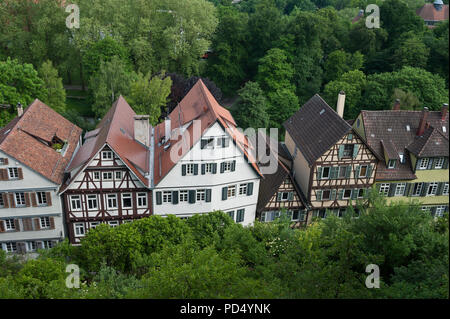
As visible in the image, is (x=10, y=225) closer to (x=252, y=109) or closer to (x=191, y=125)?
(x=191, y=125)

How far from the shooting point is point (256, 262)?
23797 millimetres

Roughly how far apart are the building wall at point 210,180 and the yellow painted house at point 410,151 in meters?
11.2

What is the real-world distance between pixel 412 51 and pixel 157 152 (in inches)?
1568

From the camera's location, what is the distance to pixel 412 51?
55875mm

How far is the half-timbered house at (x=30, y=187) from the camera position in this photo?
29797 mm

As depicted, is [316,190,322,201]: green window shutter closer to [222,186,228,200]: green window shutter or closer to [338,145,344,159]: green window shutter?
A: [338,145,344,159]: green window shutter

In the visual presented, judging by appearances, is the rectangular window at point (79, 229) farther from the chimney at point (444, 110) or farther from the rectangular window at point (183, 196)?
the chimney at point (444, 110)

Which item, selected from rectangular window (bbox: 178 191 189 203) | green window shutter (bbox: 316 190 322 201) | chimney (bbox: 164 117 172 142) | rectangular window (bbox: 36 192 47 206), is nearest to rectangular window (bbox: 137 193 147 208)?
rectangular window (bbox: 178 191 189 203)

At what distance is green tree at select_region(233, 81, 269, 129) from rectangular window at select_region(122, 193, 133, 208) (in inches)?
815

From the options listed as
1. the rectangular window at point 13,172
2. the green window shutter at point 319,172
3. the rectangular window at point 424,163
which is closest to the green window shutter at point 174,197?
the rectangular window at point 13,172
